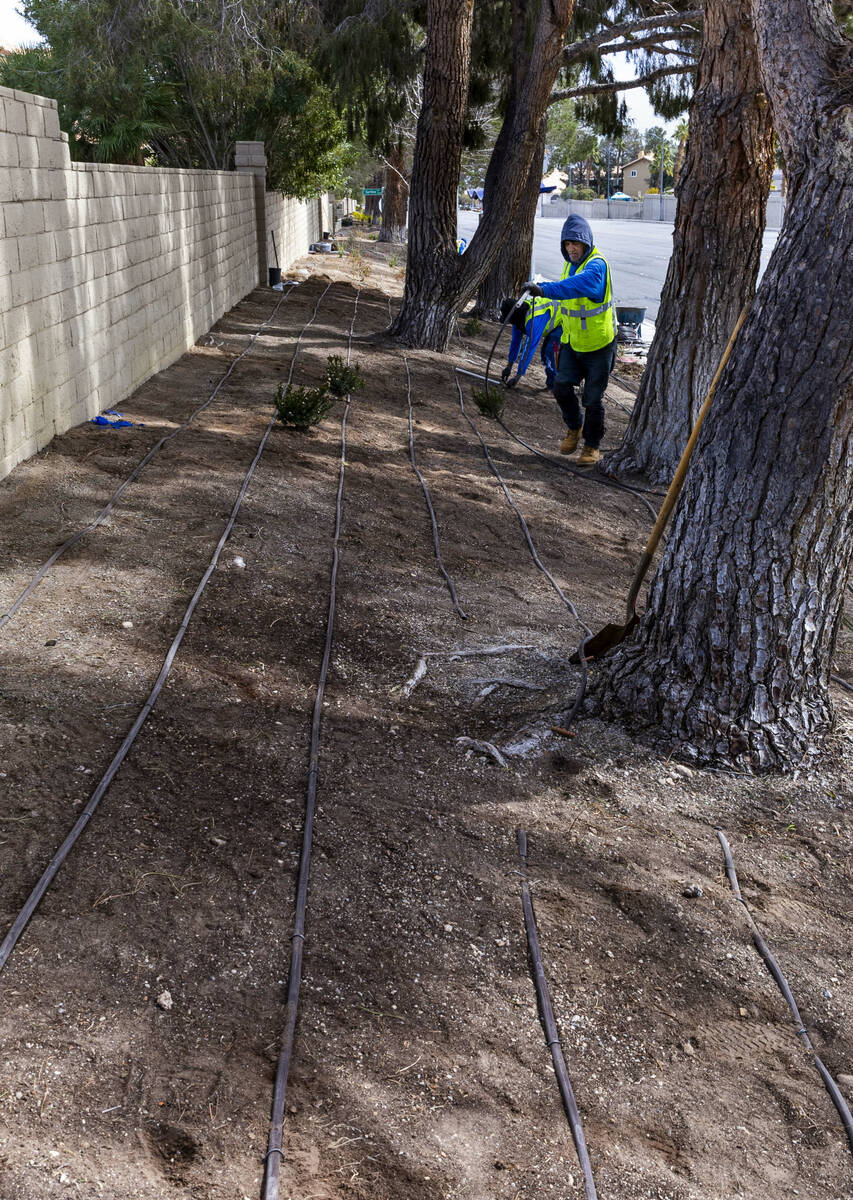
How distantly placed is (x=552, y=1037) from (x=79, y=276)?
265 inches

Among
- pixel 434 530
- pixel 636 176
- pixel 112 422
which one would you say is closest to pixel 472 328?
pixel 112 422

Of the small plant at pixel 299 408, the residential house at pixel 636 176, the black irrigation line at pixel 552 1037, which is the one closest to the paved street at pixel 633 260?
the small plant at pixel 299 408

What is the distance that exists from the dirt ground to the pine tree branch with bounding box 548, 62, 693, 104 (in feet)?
40.9

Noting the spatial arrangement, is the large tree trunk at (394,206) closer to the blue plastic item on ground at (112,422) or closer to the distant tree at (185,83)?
the distant tree at (185,83)

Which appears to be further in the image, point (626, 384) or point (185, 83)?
point (185, 83)

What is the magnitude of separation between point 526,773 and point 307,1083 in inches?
71.8

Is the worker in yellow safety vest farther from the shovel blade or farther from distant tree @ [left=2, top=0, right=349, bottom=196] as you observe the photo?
distant tree @ [left=2, top=0, right=349, bottom=196]

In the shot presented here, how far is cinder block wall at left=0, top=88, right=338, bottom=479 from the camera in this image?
6.58 metres

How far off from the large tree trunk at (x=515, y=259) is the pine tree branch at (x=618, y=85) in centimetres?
91

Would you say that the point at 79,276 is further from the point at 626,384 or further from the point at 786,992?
the point at 626,384

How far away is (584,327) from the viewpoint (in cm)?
862

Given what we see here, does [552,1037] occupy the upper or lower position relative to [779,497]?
lower

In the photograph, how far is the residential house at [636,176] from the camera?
13075 centimetres

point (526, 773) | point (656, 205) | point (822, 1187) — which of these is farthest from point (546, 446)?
point (656, 205)
